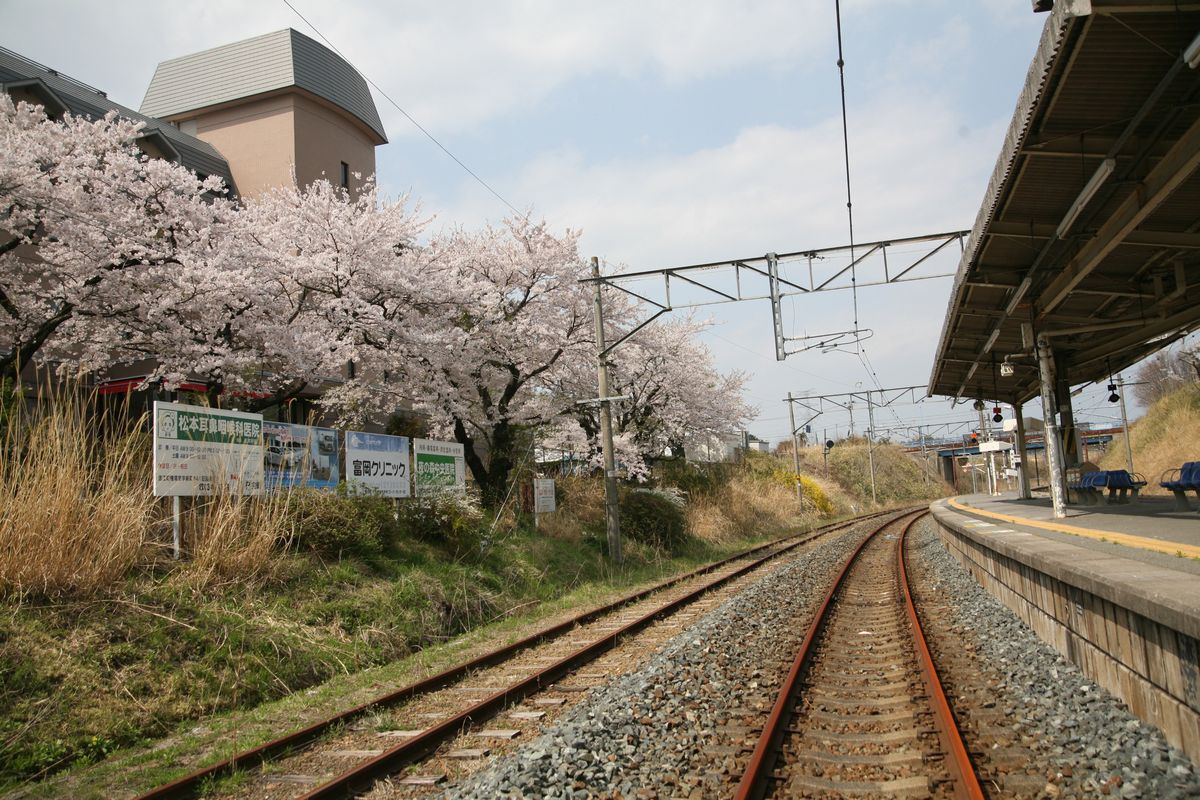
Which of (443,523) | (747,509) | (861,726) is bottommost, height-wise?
(861,726)

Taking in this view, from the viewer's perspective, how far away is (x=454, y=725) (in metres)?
6.64

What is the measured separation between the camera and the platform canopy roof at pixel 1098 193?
6.77 m

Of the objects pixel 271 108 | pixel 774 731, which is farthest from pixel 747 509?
pixel 774 731

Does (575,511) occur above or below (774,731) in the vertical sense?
above

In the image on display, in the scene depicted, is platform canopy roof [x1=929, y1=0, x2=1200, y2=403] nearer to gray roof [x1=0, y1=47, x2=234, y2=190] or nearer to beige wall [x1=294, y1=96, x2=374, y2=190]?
gray roof [x1=0, y1=47, x2=234, y2=190]

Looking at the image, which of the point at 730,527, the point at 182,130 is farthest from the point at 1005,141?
the point at 182,130

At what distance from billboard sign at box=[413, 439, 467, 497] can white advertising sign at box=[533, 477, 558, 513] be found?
2.58m

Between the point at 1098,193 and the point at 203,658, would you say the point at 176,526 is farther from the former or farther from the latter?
the point at 1098,193

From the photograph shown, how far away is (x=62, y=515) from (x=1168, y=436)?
4767 cm

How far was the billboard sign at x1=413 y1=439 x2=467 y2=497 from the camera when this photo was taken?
1494 centimetres

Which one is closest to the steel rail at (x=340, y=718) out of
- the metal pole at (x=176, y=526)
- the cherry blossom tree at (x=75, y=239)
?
the metal pole at (x=176, y=526)

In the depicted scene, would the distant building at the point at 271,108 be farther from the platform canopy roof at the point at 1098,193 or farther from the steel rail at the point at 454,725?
the steel rail at the point at 454,725

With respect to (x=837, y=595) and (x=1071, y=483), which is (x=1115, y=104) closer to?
(x=837, y=595)

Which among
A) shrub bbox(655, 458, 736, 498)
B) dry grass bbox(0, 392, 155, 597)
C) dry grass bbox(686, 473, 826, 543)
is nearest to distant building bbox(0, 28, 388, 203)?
shrub bbox(655, 458, 736, 498)
